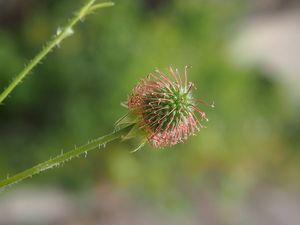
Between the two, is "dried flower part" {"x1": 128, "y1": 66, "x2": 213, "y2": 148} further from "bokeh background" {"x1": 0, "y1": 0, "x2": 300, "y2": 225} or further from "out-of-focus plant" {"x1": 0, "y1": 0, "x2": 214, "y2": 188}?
"bokeh background" {"x1": 0, "y1": 0, "x2": 300, "y2": 225}

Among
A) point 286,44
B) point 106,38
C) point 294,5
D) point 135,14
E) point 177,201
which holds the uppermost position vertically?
point 294,5

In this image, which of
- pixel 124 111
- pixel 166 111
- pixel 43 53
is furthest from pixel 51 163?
pixel 124 111

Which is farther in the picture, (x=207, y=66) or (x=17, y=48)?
(x=207, y=66)

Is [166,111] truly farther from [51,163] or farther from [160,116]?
[51,163]

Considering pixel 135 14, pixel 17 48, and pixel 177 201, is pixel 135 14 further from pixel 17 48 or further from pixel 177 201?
pixel 177 201

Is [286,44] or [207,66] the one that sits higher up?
[286,44]

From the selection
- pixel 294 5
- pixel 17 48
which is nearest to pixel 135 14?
pixel 17 48

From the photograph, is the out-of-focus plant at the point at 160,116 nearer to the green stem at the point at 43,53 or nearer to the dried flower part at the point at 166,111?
the dried flower part at the point at 166,111

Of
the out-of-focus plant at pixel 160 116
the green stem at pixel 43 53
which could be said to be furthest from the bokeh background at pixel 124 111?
the green stem at pixel 43 53
